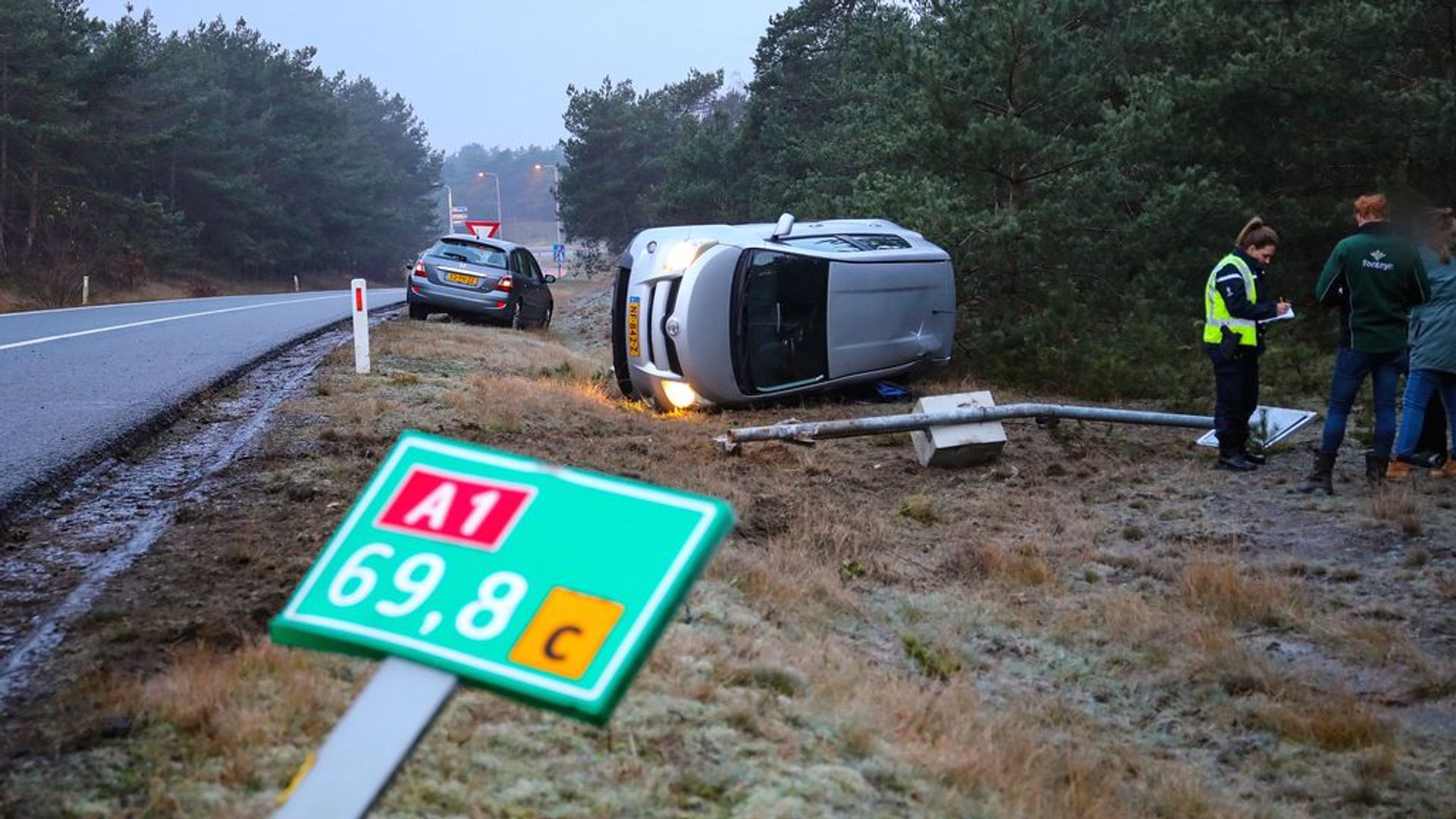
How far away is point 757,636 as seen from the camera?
493 centimetres

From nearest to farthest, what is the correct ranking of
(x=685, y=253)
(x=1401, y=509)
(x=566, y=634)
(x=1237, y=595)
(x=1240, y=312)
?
(x=566, y=634) → (x=1237, y=595) → (x=1401, y=509) → (x=1240, y=312) → (x=685, y=253)

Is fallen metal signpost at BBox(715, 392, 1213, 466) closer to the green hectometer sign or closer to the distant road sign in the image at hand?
the green hectometer sign

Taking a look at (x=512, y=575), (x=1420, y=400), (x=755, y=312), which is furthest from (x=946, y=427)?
(x=512, y=575)

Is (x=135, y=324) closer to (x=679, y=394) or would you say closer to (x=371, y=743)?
(x=679, y=394)

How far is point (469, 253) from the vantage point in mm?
21500

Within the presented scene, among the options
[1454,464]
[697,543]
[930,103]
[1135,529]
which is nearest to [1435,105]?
[930,103]

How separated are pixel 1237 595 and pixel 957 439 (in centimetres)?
356

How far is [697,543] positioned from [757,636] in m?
2.94

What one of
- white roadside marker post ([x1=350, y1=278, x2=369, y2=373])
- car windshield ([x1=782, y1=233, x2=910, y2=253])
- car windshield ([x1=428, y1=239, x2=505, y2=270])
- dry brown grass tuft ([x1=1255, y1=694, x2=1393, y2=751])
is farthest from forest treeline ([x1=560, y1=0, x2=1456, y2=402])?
dry brown grass tuft ([x1=1255, y1=694, x2=1393, y2=751])

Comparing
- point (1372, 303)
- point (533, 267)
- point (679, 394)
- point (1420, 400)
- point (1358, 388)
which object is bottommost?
point (679, 394)

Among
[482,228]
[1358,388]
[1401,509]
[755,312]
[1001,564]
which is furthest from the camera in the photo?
[482,228]

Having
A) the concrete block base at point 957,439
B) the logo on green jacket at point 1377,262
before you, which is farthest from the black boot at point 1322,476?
the concrete block base at point 957,439

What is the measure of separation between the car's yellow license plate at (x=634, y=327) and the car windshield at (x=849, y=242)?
5.22 ft

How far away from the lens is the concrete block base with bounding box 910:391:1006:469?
33.3 ft
